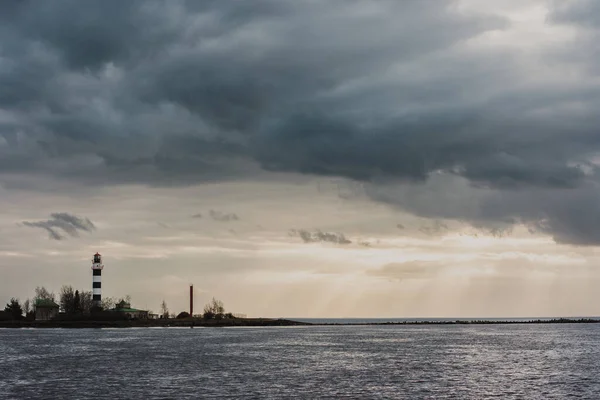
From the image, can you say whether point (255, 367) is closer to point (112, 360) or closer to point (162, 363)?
point (162, 363)

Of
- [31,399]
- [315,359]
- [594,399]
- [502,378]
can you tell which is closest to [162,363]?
[315,359]

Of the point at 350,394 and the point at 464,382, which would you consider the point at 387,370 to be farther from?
the point at 350,394

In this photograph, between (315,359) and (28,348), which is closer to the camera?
(315,359)

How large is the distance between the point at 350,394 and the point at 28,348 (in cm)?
9142

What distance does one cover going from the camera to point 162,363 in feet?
335

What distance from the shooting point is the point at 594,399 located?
65.2 meters

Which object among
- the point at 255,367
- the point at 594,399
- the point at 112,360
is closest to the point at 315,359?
the point at 255,367

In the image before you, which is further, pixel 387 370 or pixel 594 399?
pixel 387 370

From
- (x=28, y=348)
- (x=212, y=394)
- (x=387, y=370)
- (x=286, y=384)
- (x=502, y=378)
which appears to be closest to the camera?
(x=212, y=394)

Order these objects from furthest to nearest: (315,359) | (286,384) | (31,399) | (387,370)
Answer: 1. (315,359)
2. (387,370)
3. (286,384)
4. (31,399)

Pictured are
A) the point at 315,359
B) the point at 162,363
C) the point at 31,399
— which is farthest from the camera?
the point at 315,359

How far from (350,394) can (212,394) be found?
42.4 ft

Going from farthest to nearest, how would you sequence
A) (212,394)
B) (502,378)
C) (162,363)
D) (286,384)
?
(162,363) < (502,378) < (286,384) < (212,394)

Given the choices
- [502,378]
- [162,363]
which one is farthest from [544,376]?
[162,363]
